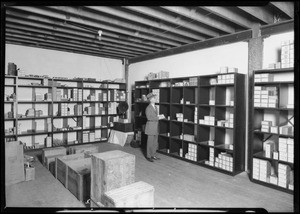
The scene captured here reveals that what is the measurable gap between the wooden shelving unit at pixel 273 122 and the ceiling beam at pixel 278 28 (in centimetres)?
84

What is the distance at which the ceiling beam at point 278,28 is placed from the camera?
13.6ft

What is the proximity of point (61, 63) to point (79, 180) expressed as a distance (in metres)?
5.12

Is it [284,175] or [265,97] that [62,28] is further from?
[284,175]

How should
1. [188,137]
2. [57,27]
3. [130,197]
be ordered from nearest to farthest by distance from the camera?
1. [130,197]
2. [57,27]
3. [188,137]

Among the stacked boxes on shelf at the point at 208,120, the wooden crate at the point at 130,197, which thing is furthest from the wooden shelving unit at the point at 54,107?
the wooden crate at the point at 130,197

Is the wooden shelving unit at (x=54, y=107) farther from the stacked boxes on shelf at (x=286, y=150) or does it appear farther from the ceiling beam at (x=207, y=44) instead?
the stacked boxes on shelf at (x=286, y=150)

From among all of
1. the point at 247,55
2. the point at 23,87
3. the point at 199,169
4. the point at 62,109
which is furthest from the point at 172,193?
the point at 23,87

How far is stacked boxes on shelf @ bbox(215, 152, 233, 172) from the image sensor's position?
4781mm

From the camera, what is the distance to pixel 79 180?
3.51 meters

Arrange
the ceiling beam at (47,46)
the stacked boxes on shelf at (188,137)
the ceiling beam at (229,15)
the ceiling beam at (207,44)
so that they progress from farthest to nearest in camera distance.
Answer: the ceiling beam at (47,46) → the stacked boxes on shelf at (188,137) → the ceiling beam at (207,44) → the ceiling beam at (229,15)

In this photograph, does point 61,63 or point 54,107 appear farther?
point 61,63

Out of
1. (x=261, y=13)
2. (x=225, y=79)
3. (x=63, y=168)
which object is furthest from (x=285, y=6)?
(x=63, y=168)

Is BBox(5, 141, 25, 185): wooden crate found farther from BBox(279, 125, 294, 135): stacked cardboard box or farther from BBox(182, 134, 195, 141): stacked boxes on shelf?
BBox(279, 125, 294, 135): stacked cardboard box

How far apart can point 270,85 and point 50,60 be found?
6.57m
